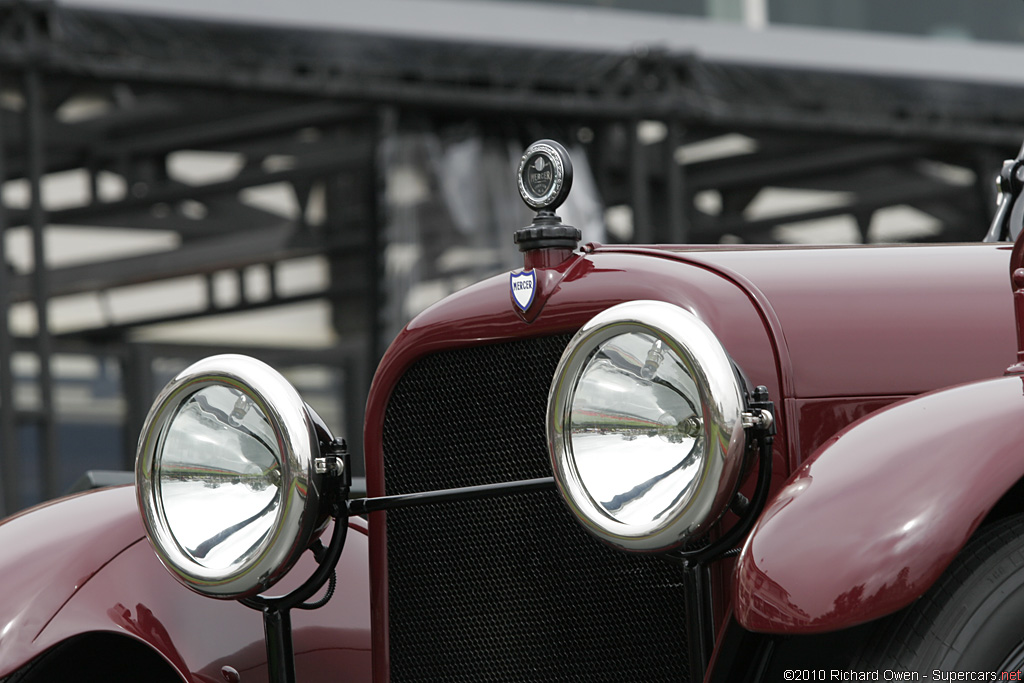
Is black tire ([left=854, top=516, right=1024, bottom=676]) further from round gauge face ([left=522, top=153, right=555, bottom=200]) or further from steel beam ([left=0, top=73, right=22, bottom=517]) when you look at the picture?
steel beam ([left=0, top=73, right=22, bottom=517])

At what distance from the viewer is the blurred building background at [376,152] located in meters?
7.11

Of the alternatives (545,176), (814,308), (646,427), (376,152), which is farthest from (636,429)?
(376,152)

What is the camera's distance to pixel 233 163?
1153cm

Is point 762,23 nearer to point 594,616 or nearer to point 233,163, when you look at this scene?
point 233,163

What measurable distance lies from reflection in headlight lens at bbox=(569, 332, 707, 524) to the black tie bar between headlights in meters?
0.23

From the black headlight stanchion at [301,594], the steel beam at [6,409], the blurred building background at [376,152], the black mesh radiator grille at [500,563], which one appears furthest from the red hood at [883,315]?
the blurred building background at [376,152]

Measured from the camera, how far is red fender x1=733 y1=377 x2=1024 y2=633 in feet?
4.85

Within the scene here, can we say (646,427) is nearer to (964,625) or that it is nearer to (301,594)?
(964,625)

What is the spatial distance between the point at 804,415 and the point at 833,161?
8.83 meters

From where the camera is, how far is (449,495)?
1998 mm

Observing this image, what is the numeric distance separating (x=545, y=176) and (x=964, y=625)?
0.90m

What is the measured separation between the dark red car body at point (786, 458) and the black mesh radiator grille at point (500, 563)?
39 mm

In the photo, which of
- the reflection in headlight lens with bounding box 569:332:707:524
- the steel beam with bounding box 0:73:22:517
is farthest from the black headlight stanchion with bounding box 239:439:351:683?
the steel beam with bounding box 0:73:22:517

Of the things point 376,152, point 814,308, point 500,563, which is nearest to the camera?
point 814,308
